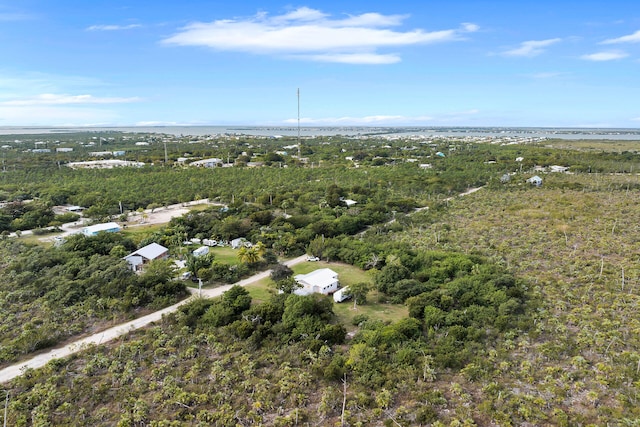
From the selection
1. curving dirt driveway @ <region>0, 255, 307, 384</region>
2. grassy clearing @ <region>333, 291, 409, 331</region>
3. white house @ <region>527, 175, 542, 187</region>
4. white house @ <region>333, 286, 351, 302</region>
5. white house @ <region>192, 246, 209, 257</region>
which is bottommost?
curving dirt driveway @ <region>0, 255, 307, 384</region>

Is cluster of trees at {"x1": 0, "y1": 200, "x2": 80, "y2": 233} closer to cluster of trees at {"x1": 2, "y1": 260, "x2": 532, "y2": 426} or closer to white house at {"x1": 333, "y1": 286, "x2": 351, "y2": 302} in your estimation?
cluster of trees at {"x1": 2, "y1": 260, "x2": 532, "y2": 426}

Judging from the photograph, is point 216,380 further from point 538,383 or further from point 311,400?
point 538,383

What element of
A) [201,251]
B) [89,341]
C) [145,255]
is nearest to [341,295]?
[201,251]

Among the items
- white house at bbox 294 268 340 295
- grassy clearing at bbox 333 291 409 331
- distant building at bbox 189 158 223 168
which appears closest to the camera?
grassy clearing at bbox 333 291 409 331

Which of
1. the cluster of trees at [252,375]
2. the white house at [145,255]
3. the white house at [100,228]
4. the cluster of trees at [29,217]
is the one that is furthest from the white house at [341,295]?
the cluster of trees at [29,217]

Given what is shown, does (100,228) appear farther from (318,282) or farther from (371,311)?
(371,311)

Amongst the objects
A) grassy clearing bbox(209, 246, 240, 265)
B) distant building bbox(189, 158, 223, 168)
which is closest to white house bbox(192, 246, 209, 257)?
grassy clearing bbox(209, 246, 240, 265)
